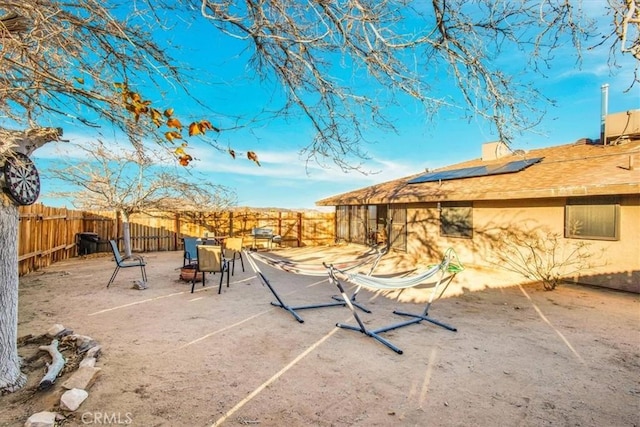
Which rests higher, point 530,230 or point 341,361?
point 530,230

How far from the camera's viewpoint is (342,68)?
9.89 ft

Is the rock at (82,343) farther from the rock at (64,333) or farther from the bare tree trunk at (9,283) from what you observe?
the bare tree trunk at (9,283)

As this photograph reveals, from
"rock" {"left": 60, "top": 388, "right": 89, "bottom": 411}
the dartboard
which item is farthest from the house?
the dartboard

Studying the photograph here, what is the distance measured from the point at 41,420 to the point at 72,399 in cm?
26

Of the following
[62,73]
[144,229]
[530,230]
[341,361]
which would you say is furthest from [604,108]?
[144,229]

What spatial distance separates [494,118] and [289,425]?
2893mm

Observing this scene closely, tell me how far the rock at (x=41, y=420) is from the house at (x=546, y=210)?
19.2ft

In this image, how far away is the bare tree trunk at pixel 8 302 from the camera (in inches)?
108

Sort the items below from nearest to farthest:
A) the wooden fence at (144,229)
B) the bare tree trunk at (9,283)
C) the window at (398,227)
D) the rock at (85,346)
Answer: the bare tree trunk at (9,283) < the rock at (85,346) < the wooden fence at (144,229) < the window at (398,227)

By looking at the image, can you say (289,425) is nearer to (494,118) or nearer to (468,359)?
(468,359)

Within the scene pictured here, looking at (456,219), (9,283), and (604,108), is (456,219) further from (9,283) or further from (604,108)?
(9,283)

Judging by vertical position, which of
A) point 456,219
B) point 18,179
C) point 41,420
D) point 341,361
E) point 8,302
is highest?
point 18,179

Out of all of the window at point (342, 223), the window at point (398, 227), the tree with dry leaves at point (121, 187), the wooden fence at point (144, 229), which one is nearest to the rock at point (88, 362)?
the wooden fence at point (144, 229)

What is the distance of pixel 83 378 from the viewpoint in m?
2.70
